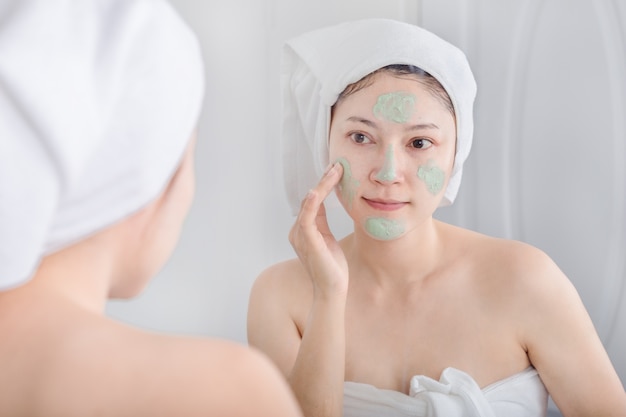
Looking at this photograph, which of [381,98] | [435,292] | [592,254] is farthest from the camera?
[592,254]

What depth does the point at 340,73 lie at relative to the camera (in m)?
1.66

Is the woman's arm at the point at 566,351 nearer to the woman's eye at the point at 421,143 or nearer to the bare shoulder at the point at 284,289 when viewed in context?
the woman's eye at the point at 421,143

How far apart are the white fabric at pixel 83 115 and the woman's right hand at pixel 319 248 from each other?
2.45 ft

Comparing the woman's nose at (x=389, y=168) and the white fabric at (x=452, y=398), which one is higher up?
the woman's nose at (x=389, y=168)

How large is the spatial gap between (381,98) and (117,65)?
86cm

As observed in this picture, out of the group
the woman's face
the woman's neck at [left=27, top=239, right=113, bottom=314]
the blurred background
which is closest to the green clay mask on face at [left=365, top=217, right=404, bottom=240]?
the woman's face

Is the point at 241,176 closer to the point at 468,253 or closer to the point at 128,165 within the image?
the point at 468,253

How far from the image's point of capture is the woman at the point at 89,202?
787 millimetres

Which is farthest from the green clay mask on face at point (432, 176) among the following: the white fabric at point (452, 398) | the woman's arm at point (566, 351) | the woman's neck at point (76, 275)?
the woman's neck at point (76, 275)

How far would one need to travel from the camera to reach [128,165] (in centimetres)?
83

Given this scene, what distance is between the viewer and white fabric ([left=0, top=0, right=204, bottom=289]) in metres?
0.79

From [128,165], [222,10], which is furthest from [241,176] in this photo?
[128,165]

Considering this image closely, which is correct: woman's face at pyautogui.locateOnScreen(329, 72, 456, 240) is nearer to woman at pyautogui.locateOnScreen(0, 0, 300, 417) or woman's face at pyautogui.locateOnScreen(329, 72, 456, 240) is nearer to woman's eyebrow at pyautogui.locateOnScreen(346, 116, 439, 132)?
woman's eyebrow at pyautogui.locateOnScreen(346, 116, 439, 132)

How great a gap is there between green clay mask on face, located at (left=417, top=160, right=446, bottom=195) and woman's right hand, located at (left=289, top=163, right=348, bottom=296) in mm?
147
